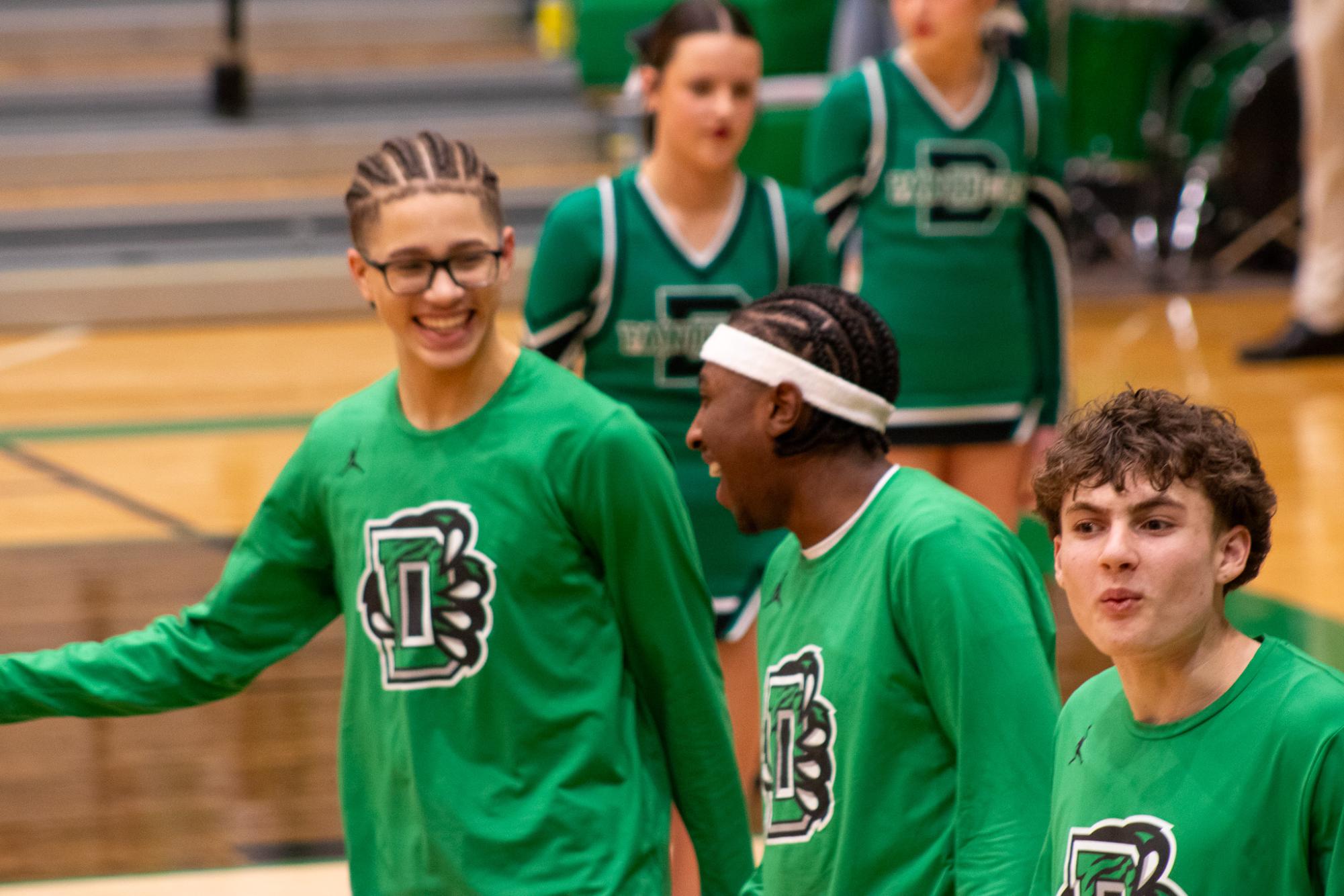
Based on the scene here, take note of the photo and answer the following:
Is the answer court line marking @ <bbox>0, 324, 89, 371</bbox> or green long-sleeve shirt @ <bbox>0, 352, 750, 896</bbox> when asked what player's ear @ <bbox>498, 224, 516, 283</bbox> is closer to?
green long-sleeve shirt @ <bbox>0, 352, 750, 896</bbox>

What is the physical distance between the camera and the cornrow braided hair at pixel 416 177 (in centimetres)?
236

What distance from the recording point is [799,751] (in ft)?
6.81

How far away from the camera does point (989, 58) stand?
170 inches

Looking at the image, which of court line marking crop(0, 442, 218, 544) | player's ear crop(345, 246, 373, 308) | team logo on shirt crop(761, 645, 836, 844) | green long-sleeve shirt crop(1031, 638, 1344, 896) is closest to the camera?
green long-sleeve shirt crop(1031, 638, 1344, 896)

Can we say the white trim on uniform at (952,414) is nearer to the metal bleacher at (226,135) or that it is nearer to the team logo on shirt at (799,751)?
the team logo on shirt at (799,751)

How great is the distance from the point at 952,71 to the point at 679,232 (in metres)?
0.99

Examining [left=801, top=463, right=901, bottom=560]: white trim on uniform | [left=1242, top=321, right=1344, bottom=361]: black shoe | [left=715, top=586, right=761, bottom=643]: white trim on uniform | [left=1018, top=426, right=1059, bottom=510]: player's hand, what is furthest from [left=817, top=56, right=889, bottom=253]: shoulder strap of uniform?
[left=1242, top=321, right=1344, bottom=361]: black shoe

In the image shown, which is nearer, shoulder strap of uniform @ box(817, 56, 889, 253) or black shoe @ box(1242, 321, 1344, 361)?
shoulder strap of uniform @ box(817, 56, 889, 253)

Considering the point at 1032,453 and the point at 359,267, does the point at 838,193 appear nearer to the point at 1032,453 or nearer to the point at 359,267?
the point at 1032,453

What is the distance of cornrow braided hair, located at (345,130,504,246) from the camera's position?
2357mm

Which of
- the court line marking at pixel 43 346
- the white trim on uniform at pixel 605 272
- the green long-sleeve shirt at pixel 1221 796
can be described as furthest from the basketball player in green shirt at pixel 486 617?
the court line marking at pixel 43 346

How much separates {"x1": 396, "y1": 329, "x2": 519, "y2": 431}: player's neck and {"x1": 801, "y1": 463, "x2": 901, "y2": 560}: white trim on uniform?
0.47 meters

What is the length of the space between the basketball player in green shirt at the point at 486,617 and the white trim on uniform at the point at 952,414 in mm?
1894

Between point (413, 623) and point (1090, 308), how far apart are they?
9631mm
